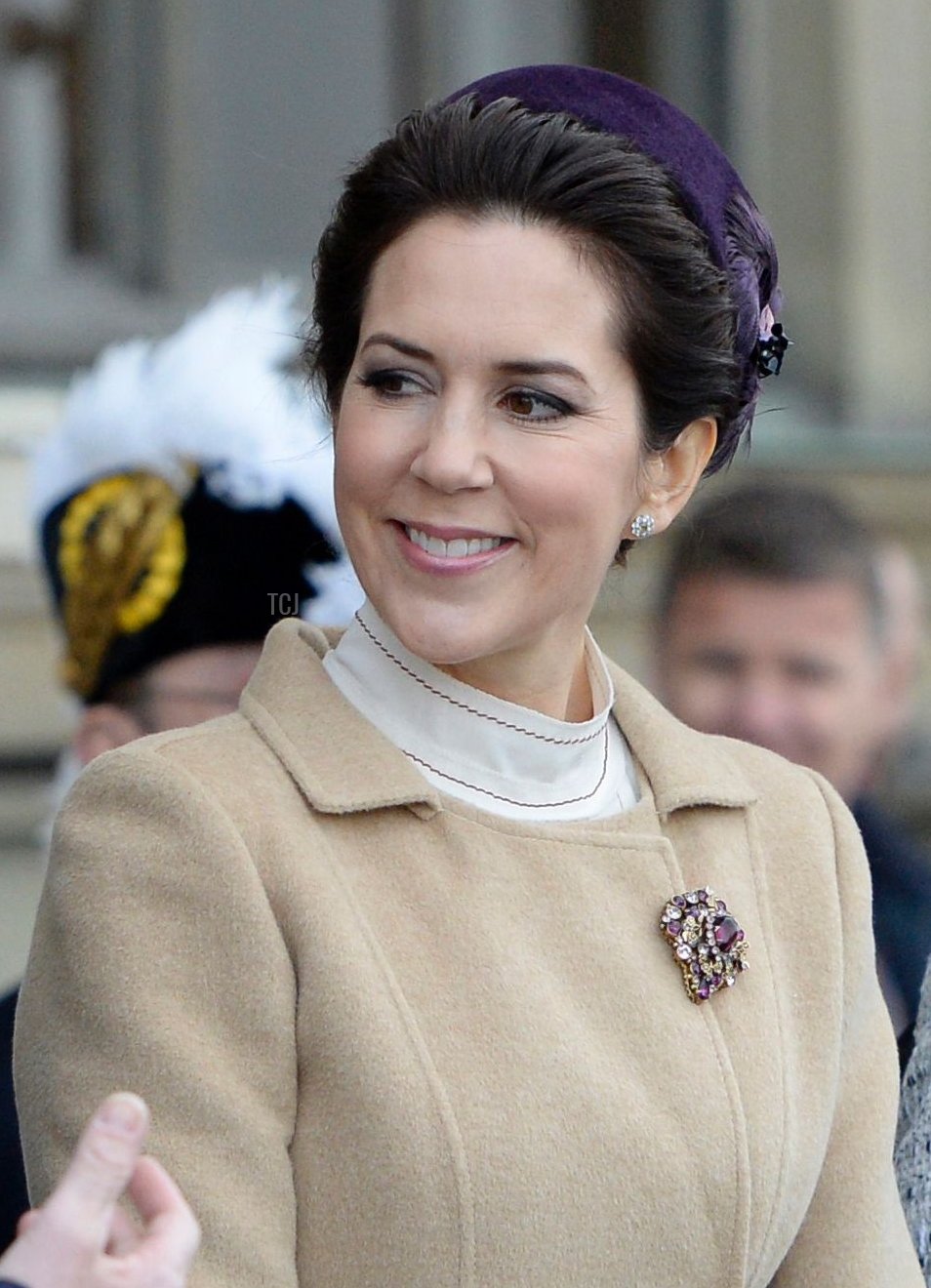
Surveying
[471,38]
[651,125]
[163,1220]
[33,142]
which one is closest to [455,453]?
[651,125]

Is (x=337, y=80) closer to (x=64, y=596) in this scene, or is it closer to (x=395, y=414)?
(x=64, y=596)

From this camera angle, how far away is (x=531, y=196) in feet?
6.22

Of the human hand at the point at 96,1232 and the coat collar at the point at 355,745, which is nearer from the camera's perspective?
the human hand at the point at 96,1232

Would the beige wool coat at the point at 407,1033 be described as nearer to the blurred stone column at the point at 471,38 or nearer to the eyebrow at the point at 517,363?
the eyebrow at the point at 517,363

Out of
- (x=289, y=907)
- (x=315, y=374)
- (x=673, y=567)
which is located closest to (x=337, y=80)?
(x=673, y=567)

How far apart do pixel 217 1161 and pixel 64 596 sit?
1576mm

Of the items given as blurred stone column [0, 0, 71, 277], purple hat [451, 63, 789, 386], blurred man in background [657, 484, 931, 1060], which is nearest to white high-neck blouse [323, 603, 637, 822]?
purple hat [451, 63, 789, 386]

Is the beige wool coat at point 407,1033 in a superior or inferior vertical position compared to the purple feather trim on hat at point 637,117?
inferior

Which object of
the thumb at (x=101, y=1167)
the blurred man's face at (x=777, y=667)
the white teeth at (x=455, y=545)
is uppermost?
the white teeth at (x=455, y=545)

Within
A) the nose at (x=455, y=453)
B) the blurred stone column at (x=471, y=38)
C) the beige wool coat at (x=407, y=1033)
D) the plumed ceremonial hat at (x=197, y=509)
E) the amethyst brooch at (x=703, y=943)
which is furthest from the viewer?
the blurred stone column at (x=471, y=38)

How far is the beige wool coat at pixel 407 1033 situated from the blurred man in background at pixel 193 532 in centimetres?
99

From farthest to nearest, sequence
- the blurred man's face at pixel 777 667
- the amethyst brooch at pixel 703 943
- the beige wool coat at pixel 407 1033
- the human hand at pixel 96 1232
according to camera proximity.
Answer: the blurred man's face at pixel 777 667
the amethyst brooch at pixel 703 943
the beige wool coat at pixel 407 1033
the human hand at pixel 96 1232

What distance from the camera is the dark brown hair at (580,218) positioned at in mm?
1900

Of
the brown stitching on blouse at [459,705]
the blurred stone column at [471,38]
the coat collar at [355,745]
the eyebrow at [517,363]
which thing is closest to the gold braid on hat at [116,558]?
the coat collar at [355,745]
